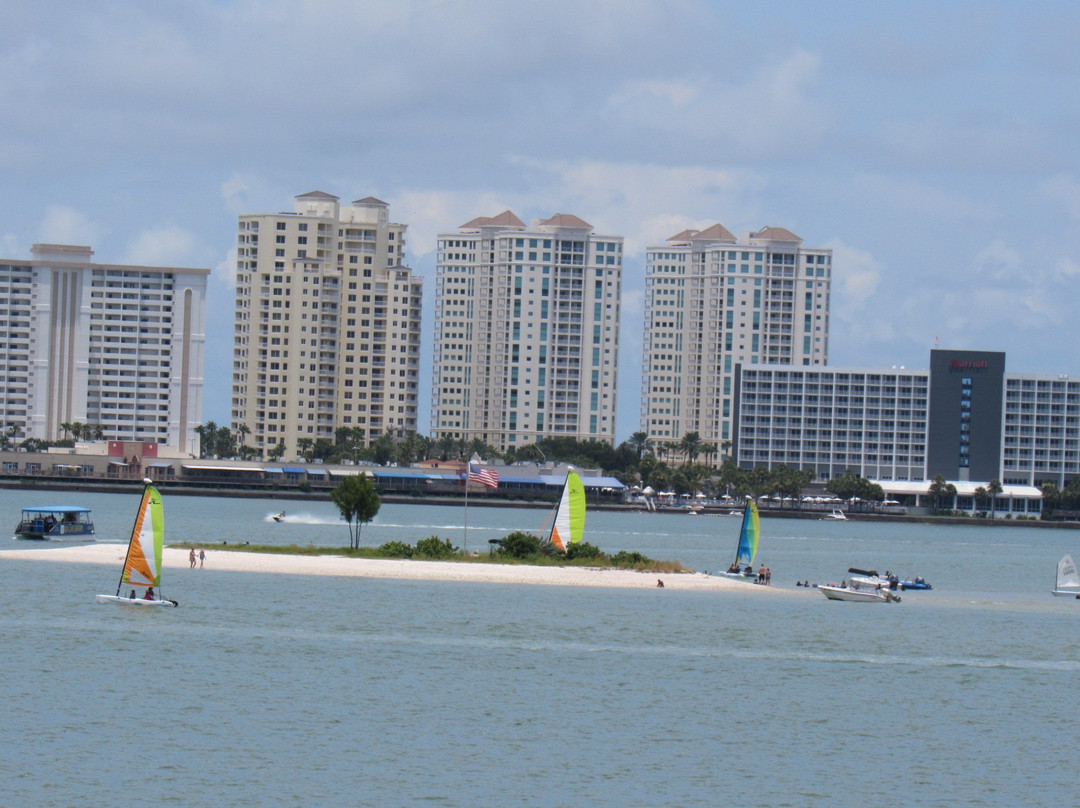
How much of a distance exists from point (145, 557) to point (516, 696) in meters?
21.3

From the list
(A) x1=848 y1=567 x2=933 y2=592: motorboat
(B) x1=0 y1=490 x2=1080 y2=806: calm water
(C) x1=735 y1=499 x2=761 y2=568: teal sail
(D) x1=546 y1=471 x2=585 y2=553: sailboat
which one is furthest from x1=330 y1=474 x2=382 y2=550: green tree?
(A) x1=848 y1=567 x2=933 y2=592: motorboat

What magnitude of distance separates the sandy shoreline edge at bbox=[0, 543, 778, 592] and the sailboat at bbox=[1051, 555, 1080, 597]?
72.2 ft

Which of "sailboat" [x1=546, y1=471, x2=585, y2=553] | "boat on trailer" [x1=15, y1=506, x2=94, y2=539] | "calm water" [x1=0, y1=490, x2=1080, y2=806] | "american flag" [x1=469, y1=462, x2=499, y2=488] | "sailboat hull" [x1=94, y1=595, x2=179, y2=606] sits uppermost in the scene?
"american flag" [x1=469, y1=462, x2=499, y2=488]

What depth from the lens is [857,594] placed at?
80.9m

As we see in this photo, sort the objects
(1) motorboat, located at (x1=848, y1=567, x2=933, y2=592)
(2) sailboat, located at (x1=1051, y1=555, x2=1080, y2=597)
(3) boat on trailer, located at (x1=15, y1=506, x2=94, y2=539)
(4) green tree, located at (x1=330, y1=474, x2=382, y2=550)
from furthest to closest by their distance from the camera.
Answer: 1. (3) boat on trailer, located at (x1=15, y1=506, x2=94, y2=539)
2. (2) sailboat, located at (x1=1051, y1=555, x2=1080, y2=597)
3. (4) green tree, located at (x1=330, y1=474, x2=382, y2=550)
4. (1) motorboat, located at (x1=848, y1=567, x2=933, y2=592)

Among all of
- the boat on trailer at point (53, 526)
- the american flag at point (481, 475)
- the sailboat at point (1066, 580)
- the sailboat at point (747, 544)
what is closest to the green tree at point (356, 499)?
the american flag at point (481, 475)

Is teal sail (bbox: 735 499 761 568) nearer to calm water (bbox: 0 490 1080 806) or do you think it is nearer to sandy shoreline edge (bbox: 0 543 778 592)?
sandy shoreline edge (bbox: 0 543 778 592)

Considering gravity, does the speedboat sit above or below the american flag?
below

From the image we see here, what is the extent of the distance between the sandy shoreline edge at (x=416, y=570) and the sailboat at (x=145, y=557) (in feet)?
38.6

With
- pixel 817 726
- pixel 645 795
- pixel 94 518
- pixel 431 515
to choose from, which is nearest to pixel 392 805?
pixel 645 795

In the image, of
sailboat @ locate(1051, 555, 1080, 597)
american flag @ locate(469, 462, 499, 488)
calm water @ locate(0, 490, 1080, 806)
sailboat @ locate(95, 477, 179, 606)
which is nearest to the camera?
calm water @ locate(0, 490, 1080, 806)

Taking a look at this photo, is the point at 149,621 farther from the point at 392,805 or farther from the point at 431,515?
the point at 431,515

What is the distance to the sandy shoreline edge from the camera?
260 feet

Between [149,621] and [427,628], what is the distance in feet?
34.2
